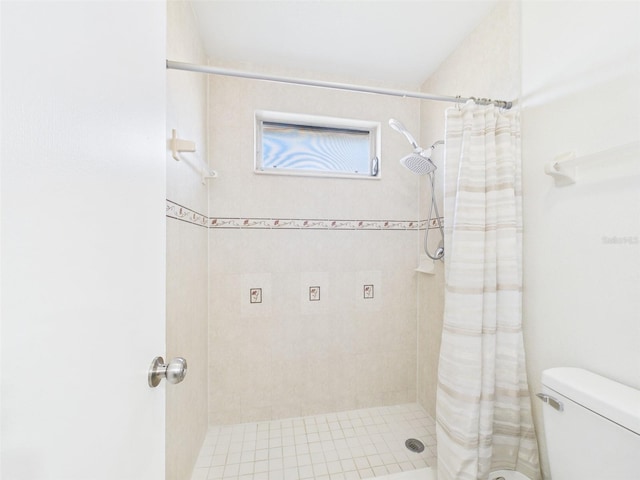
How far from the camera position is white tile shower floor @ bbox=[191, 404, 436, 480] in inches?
53.3

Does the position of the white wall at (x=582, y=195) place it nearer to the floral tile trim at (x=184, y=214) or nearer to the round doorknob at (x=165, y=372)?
the round doorknob at (x=165, y=372)

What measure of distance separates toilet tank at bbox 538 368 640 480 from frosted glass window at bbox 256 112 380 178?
143 cm

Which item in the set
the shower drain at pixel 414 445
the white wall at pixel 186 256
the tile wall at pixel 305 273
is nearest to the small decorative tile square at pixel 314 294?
the tile wall at pixel 305 273

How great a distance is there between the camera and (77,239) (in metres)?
0.35

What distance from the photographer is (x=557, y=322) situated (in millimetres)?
1046

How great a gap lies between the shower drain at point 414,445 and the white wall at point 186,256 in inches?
44.9

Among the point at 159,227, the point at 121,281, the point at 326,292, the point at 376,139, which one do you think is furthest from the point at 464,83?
the point at 121,281

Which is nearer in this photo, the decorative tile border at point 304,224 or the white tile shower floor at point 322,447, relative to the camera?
the white tile shower floor at point 322,447

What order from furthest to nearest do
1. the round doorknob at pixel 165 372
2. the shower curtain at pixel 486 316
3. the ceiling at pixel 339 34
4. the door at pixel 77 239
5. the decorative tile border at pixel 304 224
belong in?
the decorative tile border at pixel 304 224
the ceiling at pixel 339 34
the shower curtain at pixel 486 316
the round doorknob at pixel 165 372
the door at pixel 77 239

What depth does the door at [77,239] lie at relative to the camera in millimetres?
264

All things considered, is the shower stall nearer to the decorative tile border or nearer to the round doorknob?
the decorative tile border

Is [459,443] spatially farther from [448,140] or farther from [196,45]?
[196,45]

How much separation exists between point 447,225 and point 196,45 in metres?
1.59

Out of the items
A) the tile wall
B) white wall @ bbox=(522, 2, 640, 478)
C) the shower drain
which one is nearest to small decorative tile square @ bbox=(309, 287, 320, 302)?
the tile wall
